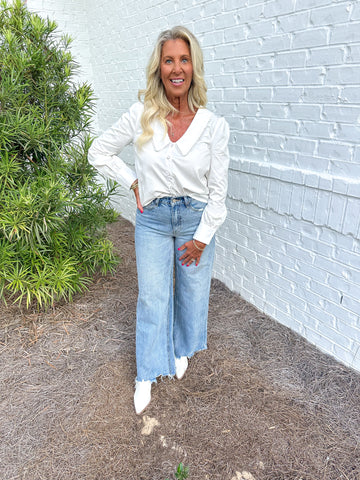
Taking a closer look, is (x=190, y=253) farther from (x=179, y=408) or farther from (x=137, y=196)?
(x=179, y=408)

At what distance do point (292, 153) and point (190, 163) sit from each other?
0.97 metres

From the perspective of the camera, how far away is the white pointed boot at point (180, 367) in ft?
7.57

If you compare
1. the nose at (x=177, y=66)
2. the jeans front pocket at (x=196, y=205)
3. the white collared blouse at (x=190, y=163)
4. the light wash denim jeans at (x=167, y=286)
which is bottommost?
the light wash denim jeans at (x=167, y=286)

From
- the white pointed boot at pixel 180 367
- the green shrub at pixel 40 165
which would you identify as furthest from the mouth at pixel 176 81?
the white pointed boot at pixel 180 367

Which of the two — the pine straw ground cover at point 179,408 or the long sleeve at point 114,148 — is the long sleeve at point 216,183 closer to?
the long sleeve at point 114,148

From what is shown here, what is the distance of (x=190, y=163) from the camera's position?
1.70 meters

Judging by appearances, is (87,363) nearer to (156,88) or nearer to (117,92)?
(156,88)

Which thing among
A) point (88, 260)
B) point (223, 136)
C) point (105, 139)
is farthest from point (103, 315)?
point (223, 136)

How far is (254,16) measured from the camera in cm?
241

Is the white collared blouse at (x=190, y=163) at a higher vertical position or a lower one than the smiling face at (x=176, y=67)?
lower

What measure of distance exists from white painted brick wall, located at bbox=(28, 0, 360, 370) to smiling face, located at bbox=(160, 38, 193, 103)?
0.87 m

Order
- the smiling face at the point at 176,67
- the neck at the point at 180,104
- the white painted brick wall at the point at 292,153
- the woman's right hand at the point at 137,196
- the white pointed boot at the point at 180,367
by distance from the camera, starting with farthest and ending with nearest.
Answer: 1. the white pointed boot at the point at 180,367
2. the white painted brick wall at the point at 292,153
3. the woman's right hand at the point at 137,196
4. the neck at the point at 180,104
5. the smiling face at the point at 176,67

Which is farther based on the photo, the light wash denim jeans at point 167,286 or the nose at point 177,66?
the light wash denim jeans at point 167,286

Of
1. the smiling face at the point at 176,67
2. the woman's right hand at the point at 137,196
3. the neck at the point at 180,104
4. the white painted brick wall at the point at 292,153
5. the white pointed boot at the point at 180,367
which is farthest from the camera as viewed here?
the white pointed boot at the point at 180,367
